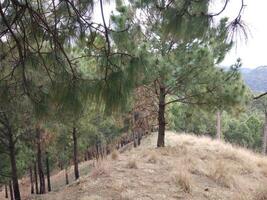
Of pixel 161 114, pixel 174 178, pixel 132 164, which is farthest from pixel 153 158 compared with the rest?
pixel 161 114

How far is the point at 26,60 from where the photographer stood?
429cm

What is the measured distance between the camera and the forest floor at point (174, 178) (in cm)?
735

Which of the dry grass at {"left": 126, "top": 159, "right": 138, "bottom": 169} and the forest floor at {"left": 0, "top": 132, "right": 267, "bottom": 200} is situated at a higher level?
the dry grass at {"left": 126, "top": 159, "right": 138, "bottom": 169}

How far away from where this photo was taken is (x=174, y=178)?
8.20 metres

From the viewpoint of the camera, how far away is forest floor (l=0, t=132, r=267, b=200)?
7.35 meters

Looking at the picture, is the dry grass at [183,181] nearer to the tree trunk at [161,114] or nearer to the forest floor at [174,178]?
the forest floor at [174,178]

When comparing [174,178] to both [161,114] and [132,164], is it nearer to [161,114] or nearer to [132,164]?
[132,164]

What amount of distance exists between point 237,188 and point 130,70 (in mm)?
5518

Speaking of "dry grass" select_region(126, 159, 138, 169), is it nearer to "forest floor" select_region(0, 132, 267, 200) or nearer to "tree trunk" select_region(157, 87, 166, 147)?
"forest floor" select_region(0, 132, 267, 200)

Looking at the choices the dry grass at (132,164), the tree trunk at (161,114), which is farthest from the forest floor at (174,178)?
the tree trunk at (161,114)

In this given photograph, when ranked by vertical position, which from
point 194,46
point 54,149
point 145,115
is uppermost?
point 194,46

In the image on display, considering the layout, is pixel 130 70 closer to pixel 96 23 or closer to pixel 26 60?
pixel 96 23

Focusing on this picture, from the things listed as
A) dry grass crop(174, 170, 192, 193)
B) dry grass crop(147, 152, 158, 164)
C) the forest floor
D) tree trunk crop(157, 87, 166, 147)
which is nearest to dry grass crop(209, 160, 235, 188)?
the forest floor

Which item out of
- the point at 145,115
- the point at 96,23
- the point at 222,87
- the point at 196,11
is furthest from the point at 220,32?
the point at 145,115
